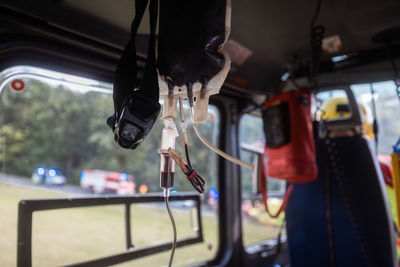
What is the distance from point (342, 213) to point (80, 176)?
1925mm

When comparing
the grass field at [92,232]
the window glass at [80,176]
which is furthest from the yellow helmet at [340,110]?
the grass field at [92,232]

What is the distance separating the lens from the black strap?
0.67m

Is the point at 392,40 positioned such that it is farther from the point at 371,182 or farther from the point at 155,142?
the point at 155,142

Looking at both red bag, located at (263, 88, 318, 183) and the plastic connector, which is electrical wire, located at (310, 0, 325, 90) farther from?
the plastic connector

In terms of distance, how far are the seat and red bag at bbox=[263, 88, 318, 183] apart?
31 cm

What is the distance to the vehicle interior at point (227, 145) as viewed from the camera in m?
1.23

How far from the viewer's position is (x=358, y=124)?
1.87m

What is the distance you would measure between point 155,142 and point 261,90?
957mm

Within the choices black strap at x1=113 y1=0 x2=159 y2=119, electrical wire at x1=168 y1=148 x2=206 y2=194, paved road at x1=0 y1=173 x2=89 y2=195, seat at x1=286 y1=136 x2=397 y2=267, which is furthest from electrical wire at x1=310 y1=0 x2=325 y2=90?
paved road at x1=0 y1=173 x2=89 y2=195

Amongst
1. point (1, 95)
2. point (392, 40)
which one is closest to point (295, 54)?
point (392, 40)

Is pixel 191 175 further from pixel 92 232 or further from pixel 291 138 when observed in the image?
pixel 92 232

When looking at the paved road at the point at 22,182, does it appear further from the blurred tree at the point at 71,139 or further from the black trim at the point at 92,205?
the black trim at the point at 92,205

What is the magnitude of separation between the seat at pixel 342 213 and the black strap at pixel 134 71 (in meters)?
1.58

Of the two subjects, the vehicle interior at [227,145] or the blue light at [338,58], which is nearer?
the vehicle interior at [227,145]
